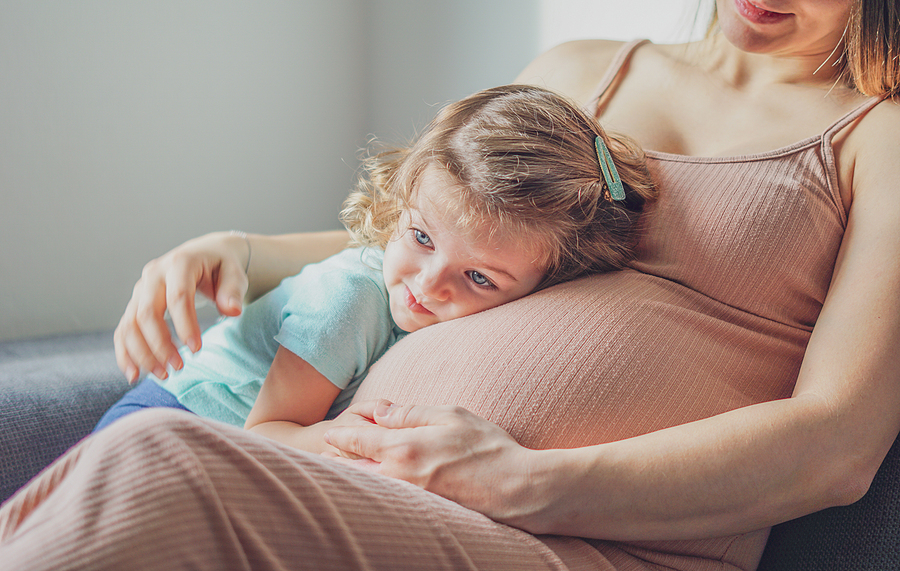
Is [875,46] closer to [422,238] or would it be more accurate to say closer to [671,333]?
[671,333]

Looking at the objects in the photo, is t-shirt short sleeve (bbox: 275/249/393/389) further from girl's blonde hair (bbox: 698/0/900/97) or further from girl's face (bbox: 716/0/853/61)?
girl's blonde hair (bbox: 698/0/900/97)

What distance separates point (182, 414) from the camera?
440 mm

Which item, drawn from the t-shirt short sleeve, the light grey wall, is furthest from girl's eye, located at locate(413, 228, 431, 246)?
the light grey wall

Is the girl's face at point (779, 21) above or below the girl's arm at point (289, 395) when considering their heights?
above

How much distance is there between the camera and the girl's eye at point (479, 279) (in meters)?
0.79

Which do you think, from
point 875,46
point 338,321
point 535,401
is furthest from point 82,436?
point 875,46

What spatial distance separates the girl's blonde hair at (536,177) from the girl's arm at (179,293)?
0.22 m

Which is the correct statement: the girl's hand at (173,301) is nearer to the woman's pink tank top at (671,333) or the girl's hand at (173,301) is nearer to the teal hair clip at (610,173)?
the woman's pink tank top at (671,333)

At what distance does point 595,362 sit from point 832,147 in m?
0.46

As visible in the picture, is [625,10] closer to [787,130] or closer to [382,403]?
[787,130]

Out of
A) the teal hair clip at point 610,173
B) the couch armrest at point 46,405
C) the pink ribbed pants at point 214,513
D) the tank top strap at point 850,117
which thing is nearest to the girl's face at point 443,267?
the teal hair clip at point 610,173

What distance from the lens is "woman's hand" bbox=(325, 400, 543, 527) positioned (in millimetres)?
543

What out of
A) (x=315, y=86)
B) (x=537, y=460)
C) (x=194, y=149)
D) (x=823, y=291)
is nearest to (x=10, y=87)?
(x=194, y=149)

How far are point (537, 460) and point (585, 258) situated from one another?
360 millimetres
